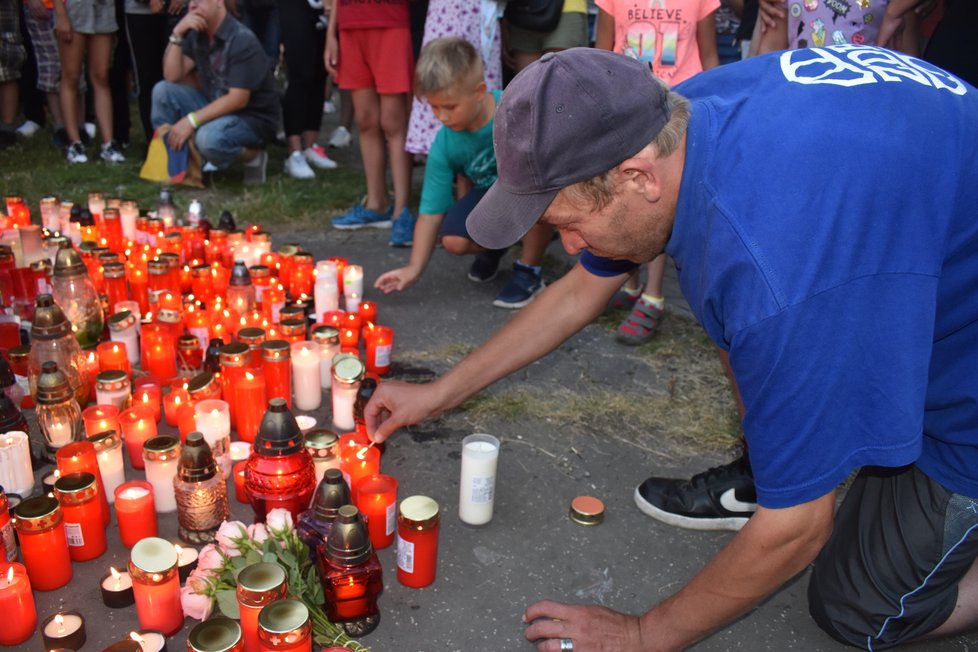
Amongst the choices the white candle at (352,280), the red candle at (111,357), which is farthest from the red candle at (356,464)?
the white candle at (352,280)

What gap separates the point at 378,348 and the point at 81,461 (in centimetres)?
122

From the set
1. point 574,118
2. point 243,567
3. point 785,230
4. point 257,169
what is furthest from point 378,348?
point 257,169

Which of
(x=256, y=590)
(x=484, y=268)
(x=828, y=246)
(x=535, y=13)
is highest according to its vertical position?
(x=828, y=246)

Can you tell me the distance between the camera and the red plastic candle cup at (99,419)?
2557 millimetres

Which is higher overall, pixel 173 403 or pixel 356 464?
pixel 356 464

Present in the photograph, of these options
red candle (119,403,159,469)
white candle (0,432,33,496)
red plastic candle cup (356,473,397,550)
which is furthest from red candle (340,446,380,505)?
white candle (0,432,33,496)

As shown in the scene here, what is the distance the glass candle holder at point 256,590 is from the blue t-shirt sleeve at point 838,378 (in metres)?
1.07

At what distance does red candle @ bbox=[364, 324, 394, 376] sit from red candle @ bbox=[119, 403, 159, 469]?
90 centimetres

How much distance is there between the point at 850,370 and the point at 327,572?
1.29 metres

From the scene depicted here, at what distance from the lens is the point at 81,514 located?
220 centimetres

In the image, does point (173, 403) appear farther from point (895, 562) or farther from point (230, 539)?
point (895, 562)

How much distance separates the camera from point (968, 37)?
10.8 ft

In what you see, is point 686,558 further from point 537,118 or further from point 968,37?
point 968,37

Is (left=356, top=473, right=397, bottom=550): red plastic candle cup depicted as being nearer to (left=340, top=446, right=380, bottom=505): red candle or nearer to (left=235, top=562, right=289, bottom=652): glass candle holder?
(left=340, top=446, right=380, bottom=505): red candle
